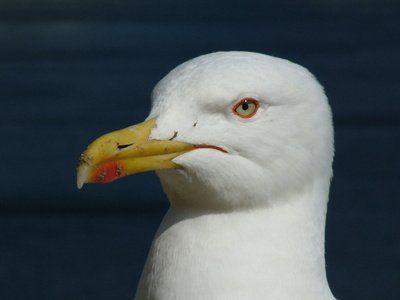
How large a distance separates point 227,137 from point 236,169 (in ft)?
0.25

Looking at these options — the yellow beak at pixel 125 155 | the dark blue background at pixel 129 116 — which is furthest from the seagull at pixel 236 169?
the dark blue background at pixel 129 116

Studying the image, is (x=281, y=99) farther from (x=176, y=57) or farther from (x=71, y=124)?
(x=176, y=57)

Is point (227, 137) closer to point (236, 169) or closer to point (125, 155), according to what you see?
point (236, 169)

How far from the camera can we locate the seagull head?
1.70 metres

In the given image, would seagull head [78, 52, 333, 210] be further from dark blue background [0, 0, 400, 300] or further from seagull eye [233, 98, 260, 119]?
dark blue background [0, 0, 400, 300]

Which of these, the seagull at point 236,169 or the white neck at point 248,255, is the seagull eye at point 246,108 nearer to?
the seagull at point 236,169

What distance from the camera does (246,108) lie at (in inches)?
68.5

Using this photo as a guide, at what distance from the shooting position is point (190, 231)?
6.01ft

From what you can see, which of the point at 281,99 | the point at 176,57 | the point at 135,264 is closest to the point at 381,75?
the point at 176,57

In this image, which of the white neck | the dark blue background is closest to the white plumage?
the white neck

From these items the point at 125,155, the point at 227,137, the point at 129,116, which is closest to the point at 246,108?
the point at 227,137

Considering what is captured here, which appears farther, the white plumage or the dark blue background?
the dark blue background

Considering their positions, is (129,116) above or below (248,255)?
below

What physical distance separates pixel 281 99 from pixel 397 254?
170 cm
